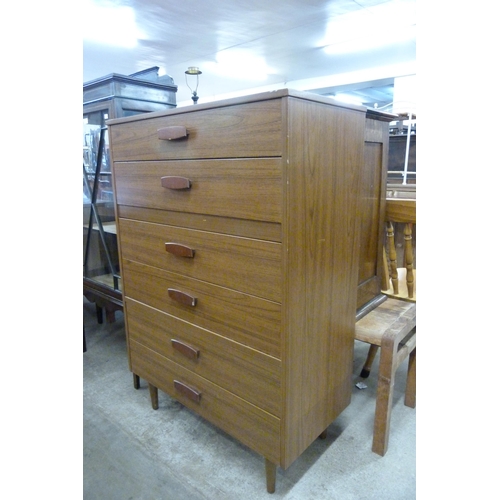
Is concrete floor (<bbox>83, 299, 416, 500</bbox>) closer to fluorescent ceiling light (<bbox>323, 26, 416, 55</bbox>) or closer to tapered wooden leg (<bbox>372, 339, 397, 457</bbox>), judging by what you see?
tapered wooden leg (<bbox>372, 339, 397, 457</bbox>)

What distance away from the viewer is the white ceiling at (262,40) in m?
3.13

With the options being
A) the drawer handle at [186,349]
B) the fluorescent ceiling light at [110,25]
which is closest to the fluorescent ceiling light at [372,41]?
the fluorescent ceiling light at [110,25]

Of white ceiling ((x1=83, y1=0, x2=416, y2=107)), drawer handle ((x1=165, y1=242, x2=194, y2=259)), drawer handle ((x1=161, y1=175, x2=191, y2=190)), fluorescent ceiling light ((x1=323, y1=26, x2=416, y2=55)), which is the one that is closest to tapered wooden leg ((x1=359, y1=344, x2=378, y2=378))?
drawer handle ((x1=165, y1=242, x2=194, y2=259))

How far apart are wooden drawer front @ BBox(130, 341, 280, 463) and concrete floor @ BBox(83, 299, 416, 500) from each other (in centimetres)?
17

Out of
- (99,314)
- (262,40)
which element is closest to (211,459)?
(99,314)

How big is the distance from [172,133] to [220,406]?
85 centimetres

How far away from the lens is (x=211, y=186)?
3.38ft

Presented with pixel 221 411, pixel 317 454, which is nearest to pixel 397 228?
pixel 317 454

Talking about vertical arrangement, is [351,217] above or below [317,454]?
above

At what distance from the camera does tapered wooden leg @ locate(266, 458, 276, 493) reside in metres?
1.12
